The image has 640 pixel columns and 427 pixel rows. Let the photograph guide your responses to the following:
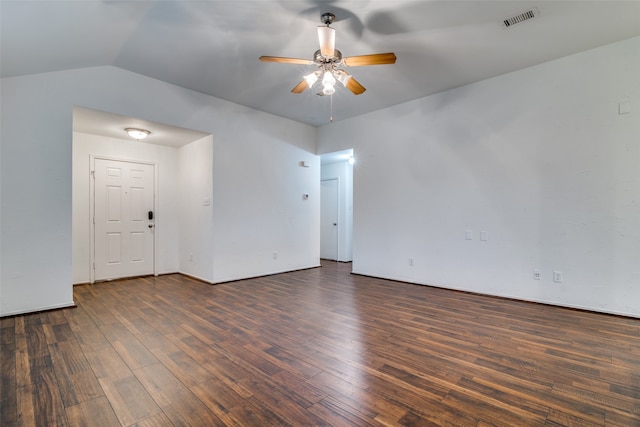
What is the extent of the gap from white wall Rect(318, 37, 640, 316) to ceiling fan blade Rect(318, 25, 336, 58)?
260 cm

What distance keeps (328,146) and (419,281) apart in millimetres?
3266

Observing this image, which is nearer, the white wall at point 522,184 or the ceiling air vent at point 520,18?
the ceiling air vent at point 520,18

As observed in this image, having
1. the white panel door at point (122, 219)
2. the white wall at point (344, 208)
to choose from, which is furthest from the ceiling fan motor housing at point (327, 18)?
the white wall at point (344, 208)

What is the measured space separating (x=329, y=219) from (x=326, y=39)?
5377 mm

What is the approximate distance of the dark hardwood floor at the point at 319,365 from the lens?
1.67 metres

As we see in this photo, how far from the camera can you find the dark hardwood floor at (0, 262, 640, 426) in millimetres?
1665

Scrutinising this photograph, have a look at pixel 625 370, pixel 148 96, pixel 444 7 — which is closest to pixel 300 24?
pixel 444 7

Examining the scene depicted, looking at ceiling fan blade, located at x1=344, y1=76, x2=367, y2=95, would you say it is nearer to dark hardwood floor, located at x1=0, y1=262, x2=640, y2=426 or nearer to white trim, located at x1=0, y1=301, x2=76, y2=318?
dark hardwood floor, located at x1=0, y1=262, x2=640, y2=426

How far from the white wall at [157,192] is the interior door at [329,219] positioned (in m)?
3.58

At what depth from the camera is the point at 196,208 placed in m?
5.22

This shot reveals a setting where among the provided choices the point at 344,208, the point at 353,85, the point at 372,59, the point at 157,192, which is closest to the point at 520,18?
the point at 372,59

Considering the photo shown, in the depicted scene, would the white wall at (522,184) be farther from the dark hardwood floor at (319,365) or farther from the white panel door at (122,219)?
the white panel door at (122,219)

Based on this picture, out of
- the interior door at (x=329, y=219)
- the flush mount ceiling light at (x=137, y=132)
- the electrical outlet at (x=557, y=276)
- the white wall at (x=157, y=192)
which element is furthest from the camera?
the interior door at (x=329, y=219)

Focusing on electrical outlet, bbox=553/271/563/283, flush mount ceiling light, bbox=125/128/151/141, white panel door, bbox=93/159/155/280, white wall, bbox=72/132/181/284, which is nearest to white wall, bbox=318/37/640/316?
electrical outlet, bbox=553/271/563/283
